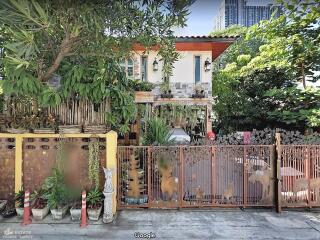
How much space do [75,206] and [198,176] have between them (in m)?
3.13

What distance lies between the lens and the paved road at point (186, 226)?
19.5 feet

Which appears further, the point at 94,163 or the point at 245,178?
the point at 245,178

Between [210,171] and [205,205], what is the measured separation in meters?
0.89

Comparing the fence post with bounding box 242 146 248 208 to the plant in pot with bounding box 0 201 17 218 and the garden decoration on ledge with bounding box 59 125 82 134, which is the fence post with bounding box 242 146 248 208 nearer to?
the garden decoration on ledge with bounding box 59 125 82 134

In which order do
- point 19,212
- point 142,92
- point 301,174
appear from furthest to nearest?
point 142,92, point 301,174, point 19,212

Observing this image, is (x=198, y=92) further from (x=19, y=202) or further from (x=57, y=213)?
(x=19, y=202)

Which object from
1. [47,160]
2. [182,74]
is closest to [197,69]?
[182,74]

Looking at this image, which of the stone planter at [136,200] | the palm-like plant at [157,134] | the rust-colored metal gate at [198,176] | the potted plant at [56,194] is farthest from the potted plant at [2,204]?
the palm-like plant at [157,134]

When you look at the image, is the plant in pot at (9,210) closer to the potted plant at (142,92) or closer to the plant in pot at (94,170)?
the plant in pot at (94,170)

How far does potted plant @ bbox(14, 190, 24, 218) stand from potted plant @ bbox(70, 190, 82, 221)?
1168 mm

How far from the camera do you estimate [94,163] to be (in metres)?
7.27

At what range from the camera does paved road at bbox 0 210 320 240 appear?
594 centimetres

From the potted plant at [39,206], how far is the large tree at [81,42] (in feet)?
7.82

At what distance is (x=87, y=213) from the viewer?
6.71 m
